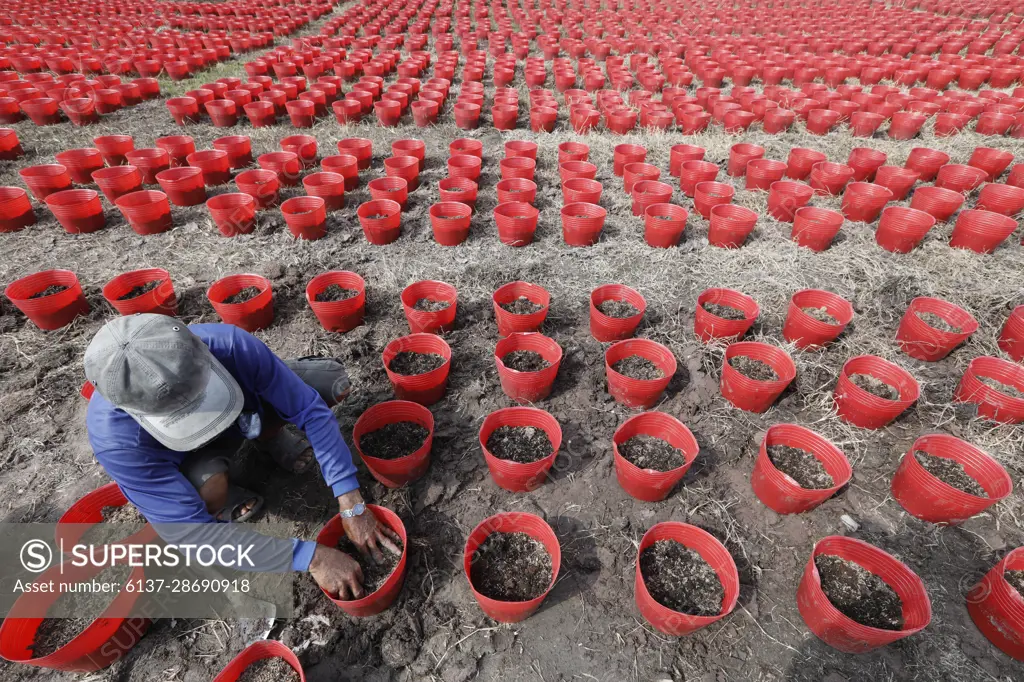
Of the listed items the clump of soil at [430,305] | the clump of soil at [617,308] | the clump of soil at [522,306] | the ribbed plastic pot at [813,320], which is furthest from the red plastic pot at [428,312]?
the ribbed plastic pot at [813,320]

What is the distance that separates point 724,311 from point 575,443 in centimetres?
188

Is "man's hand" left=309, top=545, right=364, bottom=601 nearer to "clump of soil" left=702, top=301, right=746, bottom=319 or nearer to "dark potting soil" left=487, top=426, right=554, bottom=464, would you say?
"dark potting soil" left=487, top=426, right=554, bottom=464

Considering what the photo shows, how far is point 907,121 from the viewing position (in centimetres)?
750

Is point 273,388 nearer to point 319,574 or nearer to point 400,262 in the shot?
point 319,574

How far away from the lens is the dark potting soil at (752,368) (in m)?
3.59

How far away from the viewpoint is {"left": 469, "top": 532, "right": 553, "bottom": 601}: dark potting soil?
2535 mm

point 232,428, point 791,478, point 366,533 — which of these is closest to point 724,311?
point 791,478

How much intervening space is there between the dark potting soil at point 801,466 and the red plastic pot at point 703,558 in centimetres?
77

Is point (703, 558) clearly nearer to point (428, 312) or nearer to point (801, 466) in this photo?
point (801, 466)

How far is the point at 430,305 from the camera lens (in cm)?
423

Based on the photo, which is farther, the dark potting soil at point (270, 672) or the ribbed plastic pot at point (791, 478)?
the ribbed plastic pot at point (791, 478)

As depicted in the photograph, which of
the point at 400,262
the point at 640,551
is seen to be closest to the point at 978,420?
the point at 640,551

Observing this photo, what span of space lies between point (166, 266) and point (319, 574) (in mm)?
4257

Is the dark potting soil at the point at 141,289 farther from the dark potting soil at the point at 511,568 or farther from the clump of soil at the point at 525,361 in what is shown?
the dark potting soil at the point at 511,568
